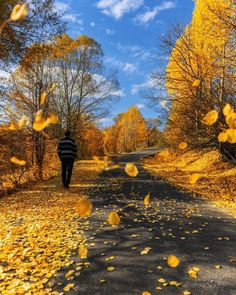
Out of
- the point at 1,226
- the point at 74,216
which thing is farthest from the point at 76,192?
the point at 1,226

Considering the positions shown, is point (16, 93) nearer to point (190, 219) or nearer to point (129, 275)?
point (190, 219)

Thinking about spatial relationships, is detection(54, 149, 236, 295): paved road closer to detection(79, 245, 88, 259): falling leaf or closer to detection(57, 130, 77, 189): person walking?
detection(79, 245, 88, 259): falling leaf

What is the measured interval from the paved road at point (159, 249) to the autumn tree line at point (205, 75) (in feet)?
11.0

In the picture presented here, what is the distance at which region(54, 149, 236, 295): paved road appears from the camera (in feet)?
12.2

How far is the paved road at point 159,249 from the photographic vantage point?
3.71m

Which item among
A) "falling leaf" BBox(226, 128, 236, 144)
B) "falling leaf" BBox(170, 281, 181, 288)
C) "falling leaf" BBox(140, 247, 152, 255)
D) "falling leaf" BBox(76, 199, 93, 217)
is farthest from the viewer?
"falling leaf" BBox(140, 247, 152, 255)

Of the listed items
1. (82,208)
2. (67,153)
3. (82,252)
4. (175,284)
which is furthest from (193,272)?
(67,153)

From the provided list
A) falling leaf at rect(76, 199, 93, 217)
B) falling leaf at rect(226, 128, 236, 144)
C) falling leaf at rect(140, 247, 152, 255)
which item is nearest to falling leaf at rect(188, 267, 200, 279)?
falling leaf at rect(140, 247, 152, 255)

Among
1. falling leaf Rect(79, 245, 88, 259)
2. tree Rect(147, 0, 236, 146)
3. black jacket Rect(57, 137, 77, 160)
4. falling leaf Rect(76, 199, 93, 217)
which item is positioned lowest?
falling leaf Rect(79, 245, 88, 259)

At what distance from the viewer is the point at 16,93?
1426 centimetres

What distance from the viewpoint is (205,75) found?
35.8ft

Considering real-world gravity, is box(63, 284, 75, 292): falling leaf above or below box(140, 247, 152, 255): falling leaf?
below

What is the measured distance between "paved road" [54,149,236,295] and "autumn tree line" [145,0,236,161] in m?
3.35

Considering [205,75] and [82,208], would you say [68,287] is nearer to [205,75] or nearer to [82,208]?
[82,208]
